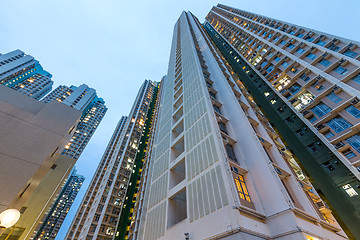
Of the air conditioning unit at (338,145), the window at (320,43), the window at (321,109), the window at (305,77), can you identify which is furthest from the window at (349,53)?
the air conditioning unit at (338,145)

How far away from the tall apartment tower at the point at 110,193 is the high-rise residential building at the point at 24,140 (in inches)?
1156

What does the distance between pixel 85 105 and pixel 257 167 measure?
8945 cm

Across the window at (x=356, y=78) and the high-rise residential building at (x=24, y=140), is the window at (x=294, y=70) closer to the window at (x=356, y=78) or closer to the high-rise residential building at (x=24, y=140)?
the window at (x=356, y=78)

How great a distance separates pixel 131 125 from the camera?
198 ft

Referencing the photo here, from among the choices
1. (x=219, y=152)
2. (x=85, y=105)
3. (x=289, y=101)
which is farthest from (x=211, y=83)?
(x=85, y=105)

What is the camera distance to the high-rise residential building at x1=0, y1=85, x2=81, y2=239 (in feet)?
24.8

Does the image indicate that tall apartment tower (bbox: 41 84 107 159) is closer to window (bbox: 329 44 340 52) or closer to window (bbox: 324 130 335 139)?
window (bbox: 324 130 335 139)

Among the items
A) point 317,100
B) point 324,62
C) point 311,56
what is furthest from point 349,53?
point 317,100

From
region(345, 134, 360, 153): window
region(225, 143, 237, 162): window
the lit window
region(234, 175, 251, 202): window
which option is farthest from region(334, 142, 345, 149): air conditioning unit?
region(234, 175, 251, 202): window

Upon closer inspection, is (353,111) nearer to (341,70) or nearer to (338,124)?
(338,124)

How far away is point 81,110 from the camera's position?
2872 inches

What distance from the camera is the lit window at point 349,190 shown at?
16.9 meters

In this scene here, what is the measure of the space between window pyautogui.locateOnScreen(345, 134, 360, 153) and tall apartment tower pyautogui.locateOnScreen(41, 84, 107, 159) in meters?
84.4

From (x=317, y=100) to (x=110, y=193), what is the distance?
47472mm
